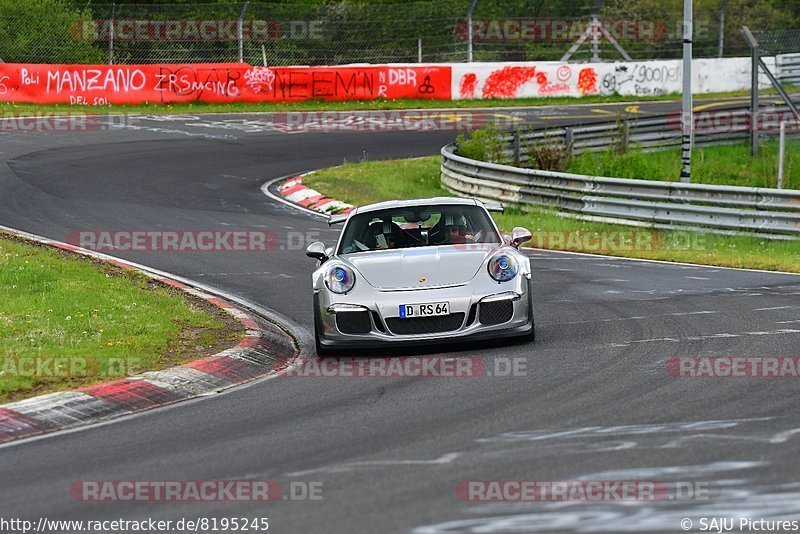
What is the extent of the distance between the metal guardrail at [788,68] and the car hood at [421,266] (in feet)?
65.3

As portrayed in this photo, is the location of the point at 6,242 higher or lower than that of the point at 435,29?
lower

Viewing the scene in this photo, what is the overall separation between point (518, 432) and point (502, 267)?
3.23m

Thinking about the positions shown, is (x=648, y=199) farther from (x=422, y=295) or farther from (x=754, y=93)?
(x=754, y=93)

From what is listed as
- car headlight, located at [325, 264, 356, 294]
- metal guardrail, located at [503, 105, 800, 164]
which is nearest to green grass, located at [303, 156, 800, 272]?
metal guardrail, located at [503, 105, 800, 164]

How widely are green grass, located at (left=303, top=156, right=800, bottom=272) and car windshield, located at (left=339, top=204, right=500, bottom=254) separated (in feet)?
17.7

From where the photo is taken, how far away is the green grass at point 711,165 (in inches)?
901

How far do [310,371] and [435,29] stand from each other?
2800 cm

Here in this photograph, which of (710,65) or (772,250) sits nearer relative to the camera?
(772,250)

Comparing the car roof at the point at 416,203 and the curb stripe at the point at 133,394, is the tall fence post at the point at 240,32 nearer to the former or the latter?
the car roof at the point at 416,203

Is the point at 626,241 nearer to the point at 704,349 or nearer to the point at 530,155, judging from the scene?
the point at 530,155

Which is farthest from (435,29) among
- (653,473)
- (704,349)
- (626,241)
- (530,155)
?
(653,473)

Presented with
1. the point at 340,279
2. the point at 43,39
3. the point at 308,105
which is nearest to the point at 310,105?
the point at 308,105

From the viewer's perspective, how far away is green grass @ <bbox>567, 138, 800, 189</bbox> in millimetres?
22891

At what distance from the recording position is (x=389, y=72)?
A: 3625 cm
